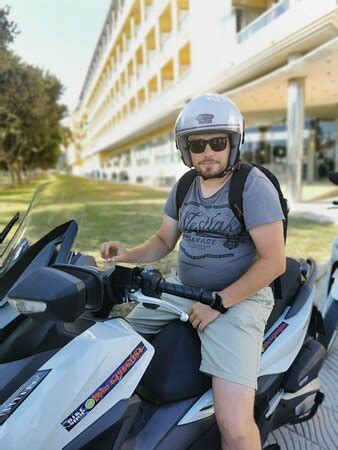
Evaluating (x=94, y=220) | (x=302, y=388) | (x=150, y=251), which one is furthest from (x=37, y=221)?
(x=94, y=220)

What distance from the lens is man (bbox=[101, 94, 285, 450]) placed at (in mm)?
1648

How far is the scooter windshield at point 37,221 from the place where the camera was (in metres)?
1.68

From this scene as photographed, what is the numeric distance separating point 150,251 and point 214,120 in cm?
79

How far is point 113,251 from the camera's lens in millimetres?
2045

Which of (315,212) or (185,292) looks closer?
(185,292)

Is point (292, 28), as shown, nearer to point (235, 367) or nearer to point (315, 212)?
point (315, 212)

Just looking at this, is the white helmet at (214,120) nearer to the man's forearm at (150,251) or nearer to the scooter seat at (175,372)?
the man's forearm at (150,251)

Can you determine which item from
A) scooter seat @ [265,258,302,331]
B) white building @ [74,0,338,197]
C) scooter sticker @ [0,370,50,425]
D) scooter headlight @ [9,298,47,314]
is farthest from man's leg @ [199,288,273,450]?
white building @ [74,0,338,197]

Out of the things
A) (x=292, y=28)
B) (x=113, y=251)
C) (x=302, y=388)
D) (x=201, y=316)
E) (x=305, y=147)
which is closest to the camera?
(x=201, y=316)

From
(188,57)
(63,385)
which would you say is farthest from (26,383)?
(188,57)

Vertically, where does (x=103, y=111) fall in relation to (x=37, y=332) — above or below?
above

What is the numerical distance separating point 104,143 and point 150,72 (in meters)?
27.3

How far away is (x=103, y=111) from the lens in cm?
5625

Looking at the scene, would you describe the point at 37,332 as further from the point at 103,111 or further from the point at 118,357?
the point at 103,111
